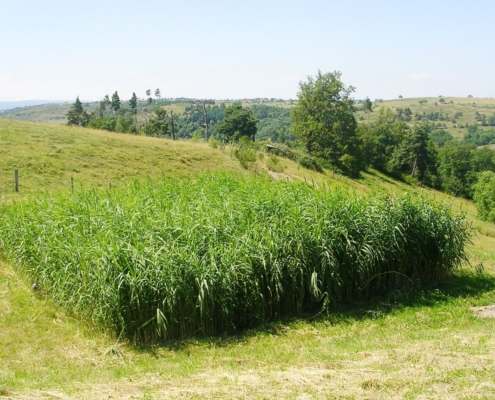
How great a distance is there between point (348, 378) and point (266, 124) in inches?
4860

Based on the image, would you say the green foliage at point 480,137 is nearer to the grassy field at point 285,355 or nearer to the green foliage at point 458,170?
the green foliage at point 458,170

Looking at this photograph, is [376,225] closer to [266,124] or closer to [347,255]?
[347,255]

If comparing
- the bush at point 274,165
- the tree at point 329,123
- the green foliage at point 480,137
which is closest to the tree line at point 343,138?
the tree at point 329,123

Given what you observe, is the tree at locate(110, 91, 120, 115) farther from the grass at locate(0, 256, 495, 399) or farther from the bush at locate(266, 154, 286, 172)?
the grass at locate(0, 256, 495, 399)

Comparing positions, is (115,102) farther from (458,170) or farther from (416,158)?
(458,170)

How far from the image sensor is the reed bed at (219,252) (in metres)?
6.50

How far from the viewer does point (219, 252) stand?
698cm

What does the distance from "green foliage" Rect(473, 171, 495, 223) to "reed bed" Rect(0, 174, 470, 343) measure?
131ft

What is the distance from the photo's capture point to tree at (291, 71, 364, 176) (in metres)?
48.8

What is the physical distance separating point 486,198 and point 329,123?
18.0 meters

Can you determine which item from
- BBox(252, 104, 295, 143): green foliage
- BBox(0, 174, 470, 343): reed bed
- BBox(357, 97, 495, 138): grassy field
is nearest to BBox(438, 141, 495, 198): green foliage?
BBox(252, 104, 295, 143): green foliage

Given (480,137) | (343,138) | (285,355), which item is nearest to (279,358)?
(285,355)

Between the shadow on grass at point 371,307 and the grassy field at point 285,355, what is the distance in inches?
0.8

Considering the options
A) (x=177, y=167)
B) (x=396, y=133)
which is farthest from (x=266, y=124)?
(x=177, y=167)
